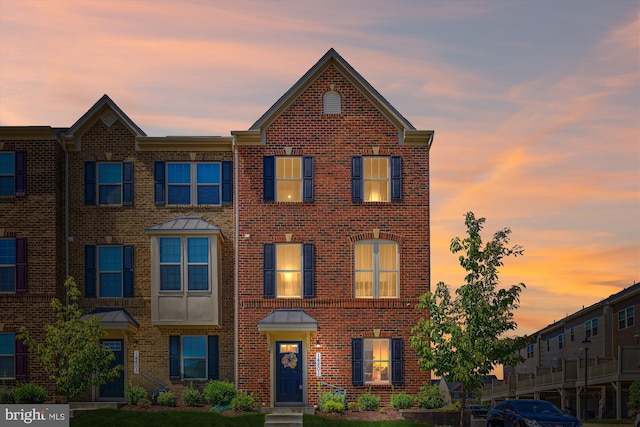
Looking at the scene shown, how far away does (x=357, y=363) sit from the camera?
35531 mm

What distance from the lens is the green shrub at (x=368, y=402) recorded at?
1362 inches

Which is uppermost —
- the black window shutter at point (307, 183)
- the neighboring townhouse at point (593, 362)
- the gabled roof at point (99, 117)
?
the gabled roof at point (99, 117)

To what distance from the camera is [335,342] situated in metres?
35.8

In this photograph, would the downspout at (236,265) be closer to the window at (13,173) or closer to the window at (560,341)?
the window at (13,173)

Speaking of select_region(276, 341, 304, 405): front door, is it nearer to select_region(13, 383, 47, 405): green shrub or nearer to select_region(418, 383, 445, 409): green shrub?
select_region(418, 383, 445, 409): green shrub

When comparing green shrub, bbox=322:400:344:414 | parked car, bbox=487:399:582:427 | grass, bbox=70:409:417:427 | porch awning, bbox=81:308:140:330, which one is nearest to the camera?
parked car, bbox=487:399:582:427

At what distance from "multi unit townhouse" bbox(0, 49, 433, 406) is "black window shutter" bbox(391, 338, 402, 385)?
10 cm

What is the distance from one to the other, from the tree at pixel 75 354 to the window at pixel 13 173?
5413mm

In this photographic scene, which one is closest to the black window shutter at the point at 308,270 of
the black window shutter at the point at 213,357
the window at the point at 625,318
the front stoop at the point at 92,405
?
the black window shutter at the point at 213,357

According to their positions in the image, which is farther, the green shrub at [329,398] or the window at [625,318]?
the window at [625,318]

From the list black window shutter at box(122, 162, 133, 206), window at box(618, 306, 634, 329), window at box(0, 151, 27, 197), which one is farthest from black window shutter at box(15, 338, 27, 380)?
window at box(618, 306, 634, 329)

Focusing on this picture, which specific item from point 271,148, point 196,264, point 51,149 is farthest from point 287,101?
point 51,149

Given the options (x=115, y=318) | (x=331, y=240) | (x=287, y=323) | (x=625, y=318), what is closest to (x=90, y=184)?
(x=115, y=318)

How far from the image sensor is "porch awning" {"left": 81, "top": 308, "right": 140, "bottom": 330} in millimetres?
35438
